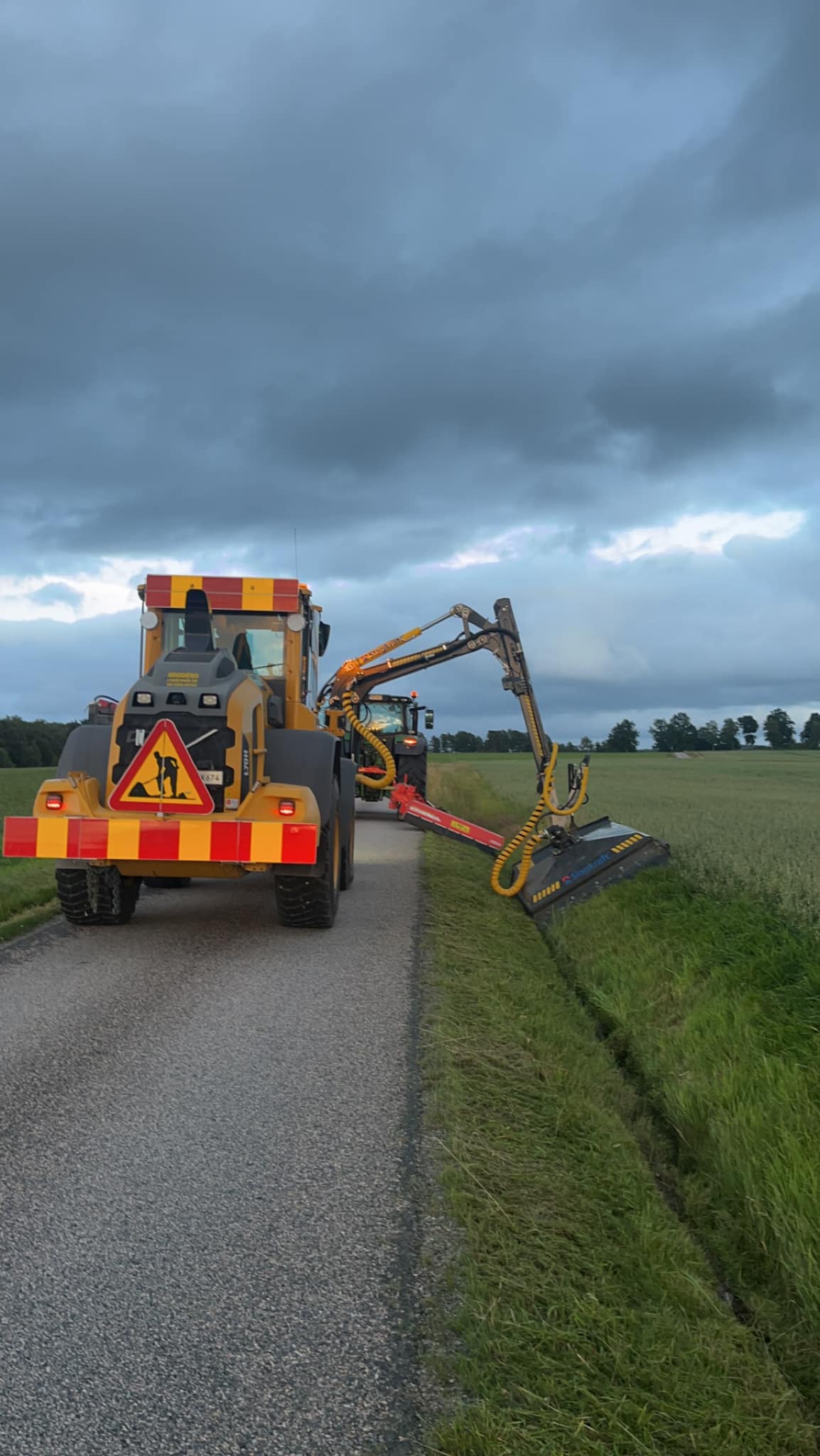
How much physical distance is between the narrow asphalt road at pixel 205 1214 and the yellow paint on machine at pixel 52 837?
89 cm

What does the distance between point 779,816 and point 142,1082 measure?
1164cm

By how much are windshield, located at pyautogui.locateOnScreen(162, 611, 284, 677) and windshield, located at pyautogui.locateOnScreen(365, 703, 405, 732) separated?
1274 cm

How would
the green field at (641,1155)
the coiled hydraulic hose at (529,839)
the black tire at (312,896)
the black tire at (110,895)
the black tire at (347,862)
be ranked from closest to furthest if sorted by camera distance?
the green field at (641,1155), the black tire at (312,896), the black tire at (110,895), the coiled hydraulic hose at (529,839), the black tire at (347,862)

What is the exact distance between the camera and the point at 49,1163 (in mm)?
3680

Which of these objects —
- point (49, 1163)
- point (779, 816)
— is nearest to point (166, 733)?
point (49, 1163)

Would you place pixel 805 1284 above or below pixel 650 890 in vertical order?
below

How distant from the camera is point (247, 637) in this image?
970 cm

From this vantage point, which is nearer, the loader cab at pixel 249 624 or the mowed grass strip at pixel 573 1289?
the mowed grass strip at pixel 573 1289

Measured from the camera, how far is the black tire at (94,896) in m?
8.02

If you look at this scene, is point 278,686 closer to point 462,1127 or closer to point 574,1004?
point 574,1004

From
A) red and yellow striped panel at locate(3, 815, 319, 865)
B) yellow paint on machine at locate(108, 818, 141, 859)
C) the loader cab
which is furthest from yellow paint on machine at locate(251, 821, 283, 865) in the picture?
the loader cab

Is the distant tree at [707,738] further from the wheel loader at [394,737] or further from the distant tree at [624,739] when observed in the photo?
the wheel loader at [394,737]

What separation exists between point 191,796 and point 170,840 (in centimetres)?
38

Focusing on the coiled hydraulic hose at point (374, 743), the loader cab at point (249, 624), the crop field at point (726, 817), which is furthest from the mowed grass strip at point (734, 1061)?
the coiled hydraulic hose at point (374, 743)
